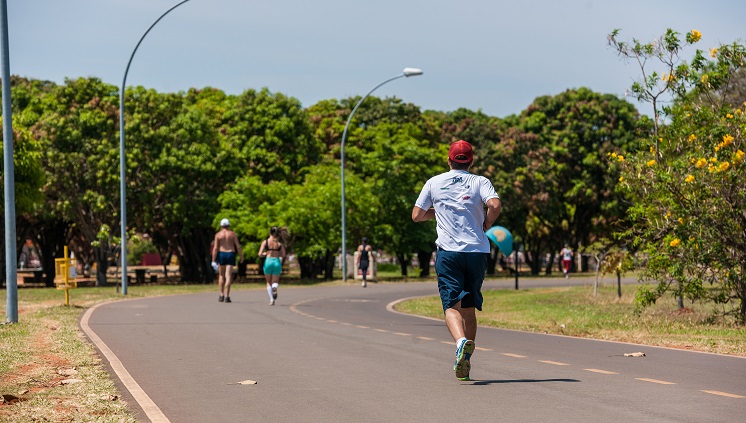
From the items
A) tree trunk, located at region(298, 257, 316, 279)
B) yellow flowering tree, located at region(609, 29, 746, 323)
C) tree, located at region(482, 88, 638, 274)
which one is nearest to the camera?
yellow flowering tree, located at region(609, 29, 746, 323)

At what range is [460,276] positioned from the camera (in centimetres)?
948

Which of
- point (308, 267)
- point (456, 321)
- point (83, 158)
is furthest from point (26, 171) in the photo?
point (456, 321)

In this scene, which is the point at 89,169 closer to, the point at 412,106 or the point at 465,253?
the point at 412,106

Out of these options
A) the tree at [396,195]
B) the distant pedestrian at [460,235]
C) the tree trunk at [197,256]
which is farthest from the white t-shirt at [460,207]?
the tree trunk at [197,256]

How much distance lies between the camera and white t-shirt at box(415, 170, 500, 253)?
952 cm

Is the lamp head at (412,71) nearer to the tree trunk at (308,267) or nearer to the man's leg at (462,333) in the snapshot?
the tree trunk at (308,267)

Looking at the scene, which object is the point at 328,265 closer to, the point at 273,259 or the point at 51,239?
the point at 51,239

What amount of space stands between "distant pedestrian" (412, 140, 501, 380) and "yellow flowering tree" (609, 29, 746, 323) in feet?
25.8

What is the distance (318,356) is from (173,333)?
14.6 ft

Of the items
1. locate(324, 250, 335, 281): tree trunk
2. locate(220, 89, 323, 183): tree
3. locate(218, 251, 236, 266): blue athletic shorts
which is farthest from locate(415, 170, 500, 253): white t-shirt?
locate(220, 89, 323, 183): tree

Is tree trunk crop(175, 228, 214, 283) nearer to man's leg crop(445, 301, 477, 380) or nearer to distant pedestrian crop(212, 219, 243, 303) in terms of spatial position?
distant pedestrian crop(212, 219, 243, 303)

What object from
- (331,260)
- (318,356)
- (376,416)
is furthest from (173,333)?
(331,260)

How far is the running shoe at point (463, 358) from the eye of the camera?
30.1 feet

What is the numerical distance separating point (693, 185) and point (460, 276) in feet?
29.5
